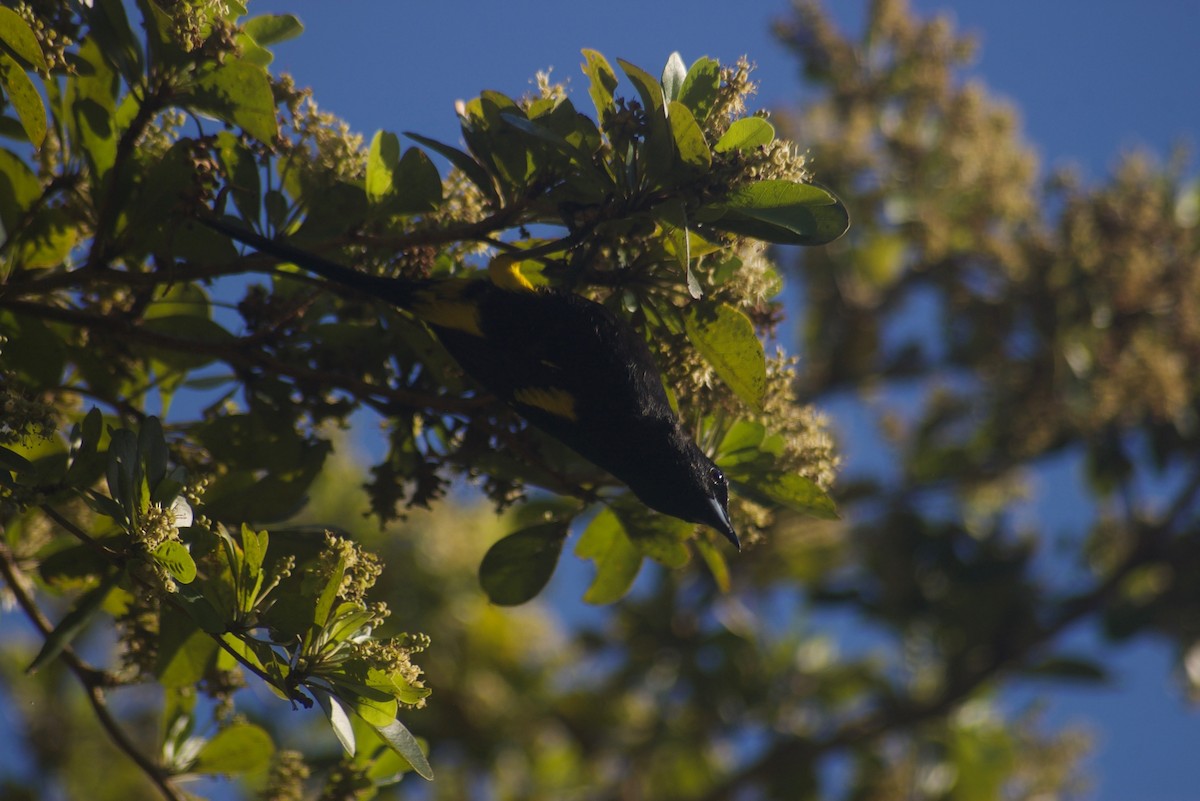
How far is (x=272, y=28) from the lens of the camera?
7.48 feet

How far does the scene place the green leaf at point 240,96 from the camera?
6.66ft

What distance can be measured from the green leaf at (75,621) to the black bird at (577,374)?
2.14ft

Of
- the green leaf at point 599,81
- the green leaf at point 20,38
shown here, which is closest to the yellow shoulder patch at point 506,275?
the green leaf at point 599,81

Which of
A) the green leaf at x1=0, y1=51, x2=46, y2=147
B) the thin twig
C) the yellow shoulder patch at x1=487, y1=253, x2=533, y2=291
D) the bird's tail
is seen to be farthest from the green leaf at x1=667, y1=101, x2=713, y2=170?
the thin twig

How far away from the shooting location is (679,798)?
529cm

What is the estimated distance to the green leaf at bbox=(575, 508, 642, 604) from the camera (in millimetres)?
2359

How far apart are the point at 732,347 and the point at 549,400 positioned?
1.18ft

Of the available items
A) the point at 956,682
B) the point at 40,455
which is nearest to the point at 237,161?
the point at 40,455

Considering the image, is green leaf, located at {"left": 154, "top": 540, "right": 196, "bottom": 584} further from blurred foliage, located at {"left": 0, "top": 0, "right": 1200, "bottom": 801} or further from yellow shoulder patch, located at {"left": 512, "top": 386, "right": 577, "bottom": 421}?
yellow shoulder patch, located at {"left": 512, "top": 386, "right": 577, "bottom": 421}

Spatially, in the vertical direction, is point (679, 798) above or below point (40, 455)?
above

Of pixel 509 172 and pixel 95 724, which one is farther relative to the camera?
pixel 95 724

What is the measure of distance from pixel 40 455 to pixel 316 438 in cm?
51

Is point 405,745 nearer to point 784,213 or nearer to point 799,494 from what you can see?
point 799,494

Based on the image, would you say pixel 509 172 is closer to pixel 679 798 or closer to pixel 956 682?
pixel 956 682
